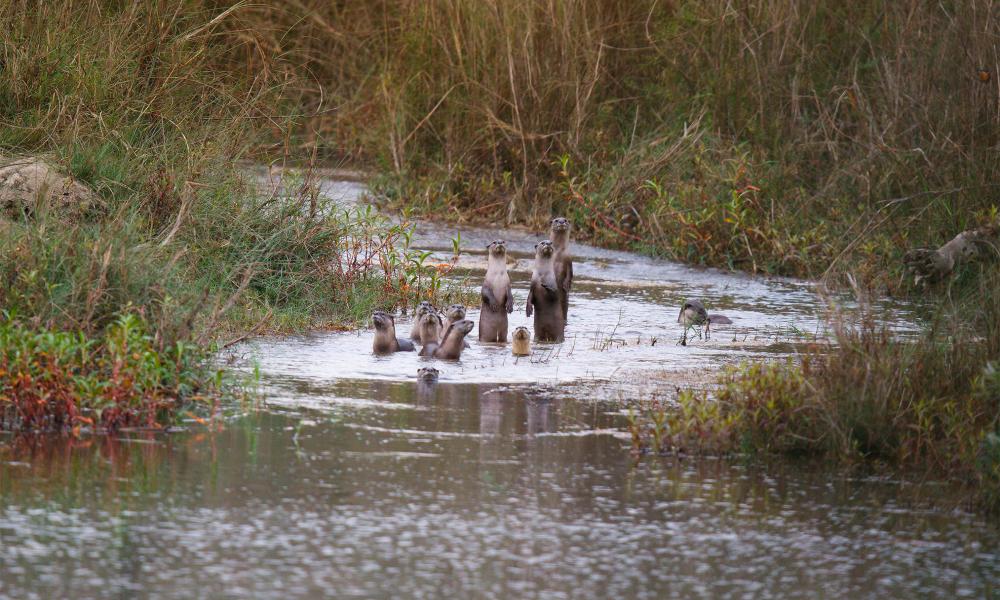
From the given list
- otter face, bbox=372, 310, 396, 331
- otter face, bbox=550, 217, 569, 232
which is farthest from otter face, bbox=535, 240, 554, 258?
otter face, bbox=372, 310, 396, 331

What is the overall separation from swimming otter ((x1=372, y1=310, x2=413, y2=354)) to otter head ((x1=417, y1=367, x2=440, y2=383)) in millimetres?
814

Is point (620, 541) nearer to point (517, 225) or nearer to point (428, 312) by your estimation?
point (428, 312)

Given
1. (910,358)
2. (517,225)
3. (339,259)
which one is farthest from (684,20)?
(910,358)

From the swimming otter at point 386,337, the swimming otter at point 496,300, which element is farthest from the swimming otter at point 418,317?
the swimming otter at point 496,300

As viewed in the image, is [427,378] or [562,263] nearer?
[427,378]

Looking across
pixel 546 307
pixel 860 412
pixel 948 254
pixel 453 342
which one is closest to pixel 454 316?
pixel 453 342

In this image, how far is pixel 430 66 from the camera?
17984 mm

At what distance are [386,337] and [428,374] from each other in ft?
3.47

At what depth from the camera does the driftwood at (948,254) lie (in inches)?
449

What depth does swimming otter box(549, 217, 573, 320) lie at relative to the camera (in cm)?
1120

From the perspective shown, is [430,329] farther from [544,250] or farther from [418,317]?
[544,250]

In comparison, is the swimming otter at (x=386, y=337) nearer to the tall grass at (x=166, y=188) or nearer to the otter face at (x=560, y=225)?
the tall grass at (x=166, y=188)

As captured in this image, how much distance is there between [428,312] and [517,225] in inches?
269

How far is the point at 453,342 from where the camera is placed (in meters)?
9.77
